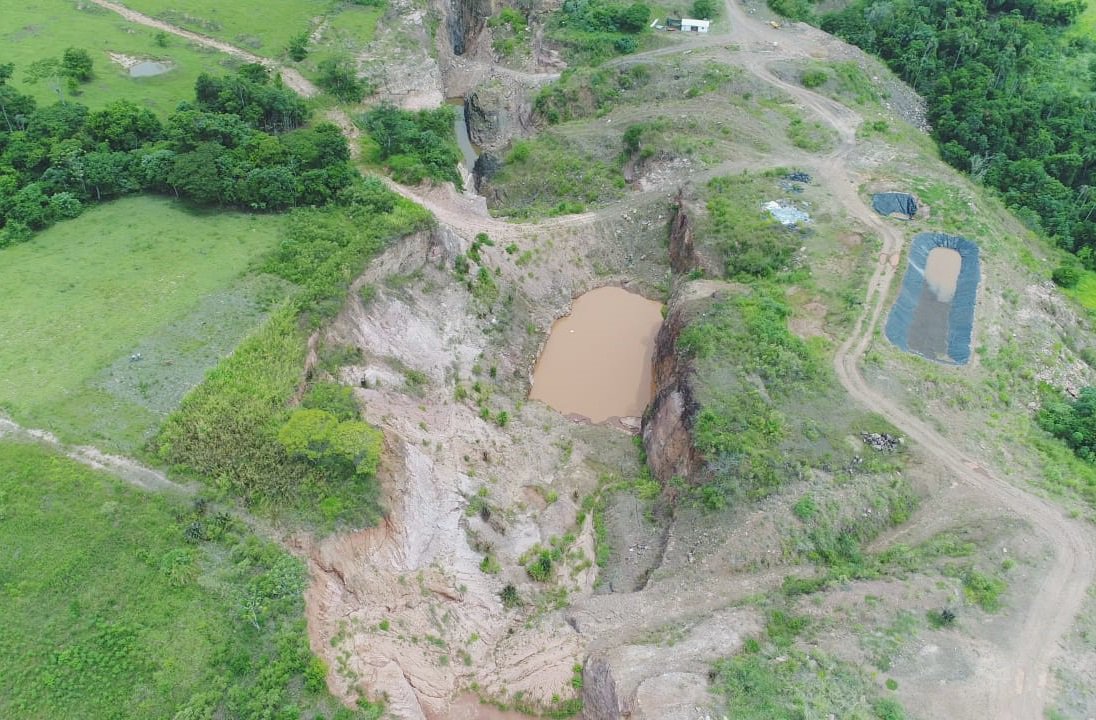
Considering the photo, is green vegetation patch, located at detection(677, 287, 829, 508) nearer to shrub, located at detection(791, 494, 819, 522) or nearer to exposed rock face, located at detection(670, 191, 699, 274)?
shrub, located at detection(791, 494, 819, 522)

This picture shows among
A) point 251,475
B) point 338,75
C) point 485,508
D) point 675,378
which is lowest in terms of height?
point 485,508

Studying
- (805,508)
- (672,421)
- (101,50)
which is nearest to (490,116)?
(101,50)

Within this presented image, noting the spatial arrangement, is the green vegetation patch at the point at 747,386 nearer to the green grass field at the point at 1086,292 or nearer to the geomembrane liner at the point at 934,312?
the geomembrane liner at the point at 934,312

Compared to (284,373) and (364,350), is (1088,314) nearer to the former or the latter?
(364,350)

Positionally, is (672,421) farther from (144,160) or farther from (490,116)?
(490,116)

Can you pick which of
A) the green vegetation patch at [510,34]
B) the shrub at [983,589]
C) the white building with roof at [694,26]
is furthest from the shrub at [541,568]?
the white building with roof at [694,26]

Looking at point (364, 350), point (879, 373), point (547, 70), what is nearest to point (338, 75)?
point (547, 70)
